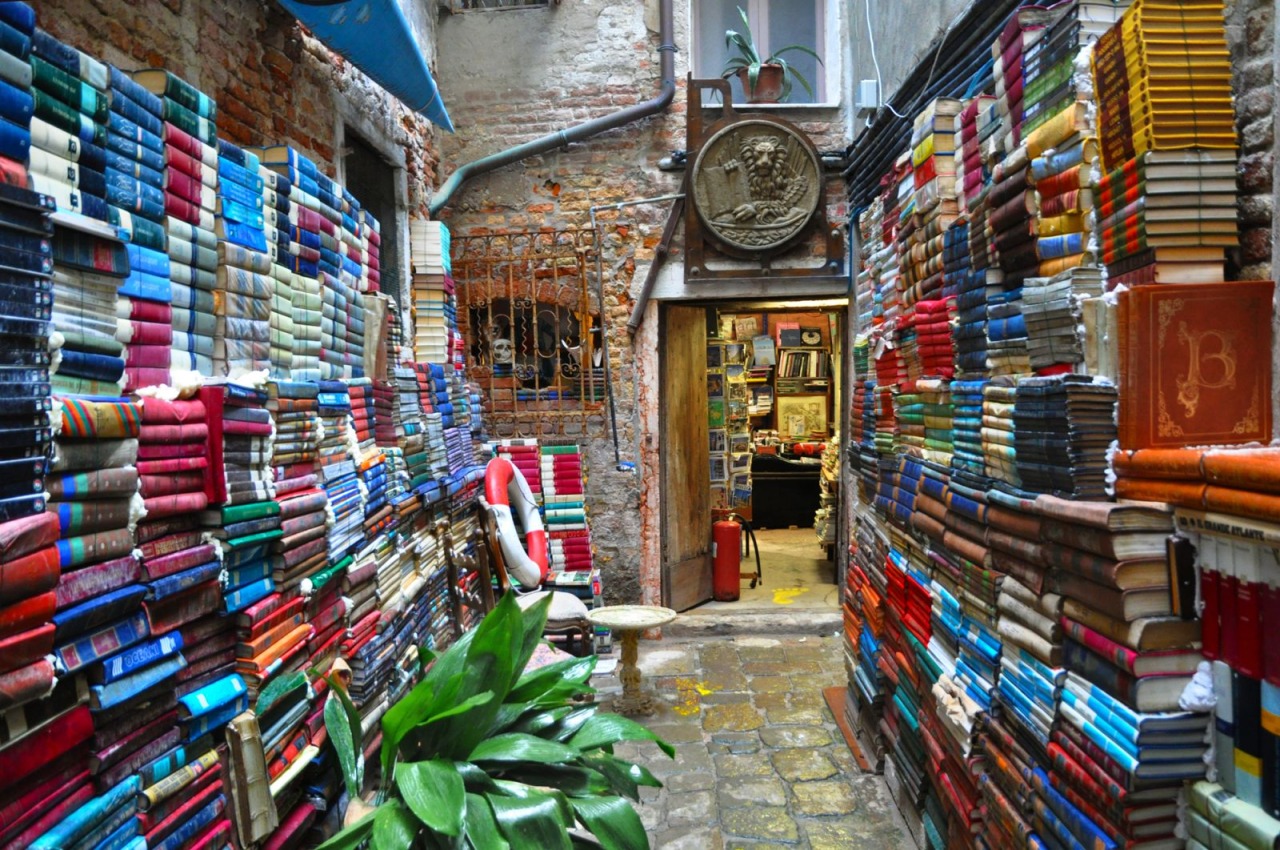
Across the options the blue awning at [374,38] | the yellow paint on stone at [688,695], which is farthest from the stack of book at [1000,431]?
the yellow paint on stone at [688,695]

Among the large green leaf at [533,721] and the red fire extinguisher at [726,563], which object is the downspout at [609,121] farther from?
the large green leaf at [533,721]

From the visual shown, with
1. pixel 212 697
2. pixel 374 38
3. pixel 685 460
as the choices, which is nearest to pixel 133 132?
pixel 212 697

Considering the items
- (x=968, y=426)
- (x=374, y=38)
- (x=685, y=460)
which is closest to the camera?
(x=968, y=426)

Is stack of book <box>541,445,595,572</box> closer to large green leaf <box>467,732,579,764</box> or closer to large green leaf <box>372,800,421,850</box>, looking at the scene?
large green leaf <box>467,732,579,764</box>

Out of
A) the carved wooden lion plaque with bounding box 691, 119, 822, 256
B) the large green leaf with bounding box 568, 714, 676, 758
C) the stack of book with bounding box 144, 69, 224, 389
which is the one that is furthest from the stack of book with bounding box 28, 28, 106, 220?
the carved wooden lion plaque with bounding box 691, 119, 822, 256

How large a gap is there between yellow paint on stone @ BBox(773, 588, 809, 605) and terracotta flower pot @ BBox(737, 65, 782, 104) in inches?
153

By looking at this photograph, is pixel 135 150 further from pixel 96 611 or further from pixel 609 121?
pixel 609 121

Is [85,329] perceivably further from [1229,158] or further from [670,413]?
[670,413]

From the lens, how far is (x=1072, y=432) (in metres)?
1.88

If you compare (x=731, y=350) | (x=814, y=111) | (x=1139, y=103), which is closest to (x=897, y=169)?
(x=1139, y=103)

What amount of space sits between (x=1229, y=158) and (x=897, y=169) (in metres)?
1.97

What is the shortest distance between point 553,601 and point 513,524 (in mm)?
521

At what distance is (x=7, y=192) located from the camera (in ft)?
4.30

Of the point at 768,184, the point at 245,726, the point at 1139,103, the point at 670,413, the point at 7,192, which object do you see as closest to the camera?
the point at 7,192
